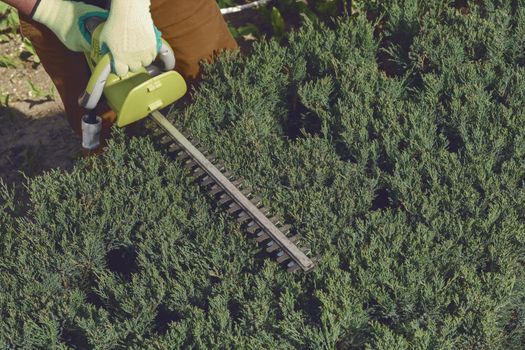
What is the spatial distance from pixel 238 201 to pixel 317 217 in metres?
0.39

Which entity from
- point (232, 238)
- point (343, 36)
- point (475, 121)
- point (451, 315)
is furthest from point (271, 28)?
point (451, 315)

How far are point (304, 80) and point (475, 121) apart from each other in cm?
105

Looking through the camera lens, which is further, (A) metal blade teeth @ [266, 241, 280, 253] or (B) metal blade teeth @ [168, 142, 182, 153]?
(B) metal blade teeth @ [168, 142, 182, 153]

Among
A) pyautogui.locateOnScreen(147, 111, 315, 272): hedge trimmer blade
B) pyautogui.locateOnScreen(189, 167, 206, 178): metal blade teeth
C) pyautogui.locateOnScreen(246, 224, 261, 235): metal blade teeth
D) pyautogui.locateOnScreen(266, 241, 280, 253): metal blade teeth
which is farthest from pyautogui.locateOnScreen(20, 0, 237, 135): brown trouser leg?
pyautogui.locateOnScreen(266, 241, 280, 253): metal blade teeth

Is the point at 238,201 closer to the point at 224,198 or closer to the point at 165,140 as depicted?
the point at 224,198

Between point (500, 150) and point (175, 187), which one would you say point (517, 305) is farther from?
point (175, 187)

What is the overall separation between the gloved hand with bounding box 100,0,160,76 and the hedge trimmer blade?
0.44 metres

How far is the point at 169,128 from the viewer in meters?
4.36

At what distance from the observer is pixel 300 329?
351 centimetres

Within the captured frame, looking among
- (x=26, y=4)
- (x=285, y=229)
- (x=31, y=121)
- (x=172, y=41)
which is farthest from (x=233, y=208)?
(x=31, y=121)

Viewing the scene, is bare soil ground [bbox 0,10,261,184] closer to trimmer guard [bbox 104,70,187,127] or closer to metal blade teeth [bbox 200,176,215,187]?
trimmer guard [bbox 104,70,187,127]

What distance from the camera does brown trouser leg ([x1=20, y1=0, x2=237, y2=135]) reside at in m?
4.65

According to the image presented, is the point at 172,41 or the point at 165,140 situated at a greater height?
the point at 172,41

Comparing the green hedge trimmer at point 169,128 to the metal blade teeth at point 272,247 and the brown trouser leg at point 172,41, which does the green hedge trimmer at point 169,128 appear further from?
the brown trouser leg at point 172,41
